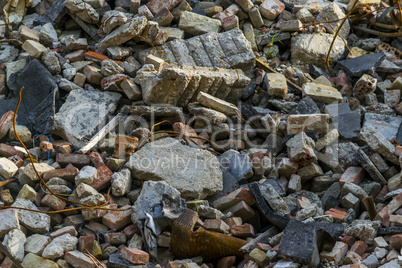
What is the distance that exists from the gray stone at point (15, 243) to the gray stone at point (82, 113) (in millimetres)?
1346

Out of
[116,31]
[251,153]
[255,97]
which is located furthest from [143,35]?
[251,153]

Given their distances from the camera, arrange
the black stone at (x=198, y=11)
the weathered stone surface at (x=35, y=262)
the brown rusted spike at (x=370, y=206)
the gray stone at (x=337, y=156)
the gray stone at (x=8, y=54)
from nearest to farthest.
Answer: the weathered stone surface at (x=35, y=262), the brown rusted spike at (x=370, y=206), the gray stone at (x=337, y=156), the gray stone at (x=8, y=54), the black stone at (x=198, y=11)

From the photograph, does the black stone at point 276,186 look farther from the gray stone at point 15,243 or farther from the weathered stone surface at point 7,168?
the weathered stone surface at point 7,168

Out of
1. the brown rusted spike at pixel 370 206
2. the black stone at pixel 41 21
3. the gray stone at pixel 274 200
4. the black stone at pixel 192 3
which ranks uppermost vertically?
the black stone at pixel 192 3

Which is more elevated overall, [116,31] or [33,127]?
[116,31]

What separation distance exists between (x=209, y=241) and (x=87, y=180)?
4.53ft

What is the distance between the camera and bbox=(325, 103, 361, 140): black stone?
17.2ft

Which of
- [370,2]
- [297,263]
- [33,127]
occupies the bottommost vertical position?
[33,127]

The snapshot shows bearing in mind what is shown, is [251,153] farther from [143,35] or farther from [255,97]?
[143,35]

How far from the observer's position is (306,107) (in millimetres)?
5414

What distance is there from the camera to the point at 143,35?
19.4 feet

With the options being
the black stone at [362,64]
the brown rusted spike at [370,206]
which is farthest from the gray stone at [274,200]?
the black stone at [362,64]

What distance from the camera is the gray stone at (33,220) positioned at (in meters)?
3.97

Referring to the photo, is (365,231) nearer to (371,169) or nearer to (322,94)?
(371,169)
